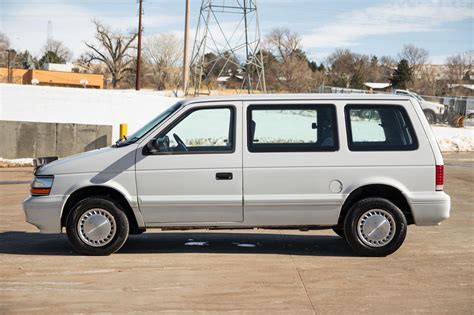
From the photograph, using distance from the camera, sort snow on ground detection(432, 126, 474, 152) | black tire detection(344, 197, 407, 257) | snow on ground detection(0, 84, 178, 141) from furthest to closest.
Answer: snow on ground detection(432, 126, 474, 152)
snow on ground detection(0, 84, 178, 141)
black tire detection(344, 197, 407, 257)

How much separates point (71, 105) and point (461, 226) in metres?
16.6

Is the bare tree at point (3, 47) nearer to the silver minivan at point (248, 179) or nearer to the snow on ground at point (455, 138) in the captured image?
→ the snow on ground at point (455, 138)

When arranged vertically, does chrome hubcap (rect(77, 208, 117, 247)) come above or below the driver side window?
below

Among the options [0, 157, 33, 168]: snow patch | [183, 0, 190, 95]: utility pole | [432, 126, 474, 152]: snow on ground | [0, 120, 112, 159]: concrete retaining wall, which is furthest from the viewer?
[183, 0, 190, 95]: utility pole

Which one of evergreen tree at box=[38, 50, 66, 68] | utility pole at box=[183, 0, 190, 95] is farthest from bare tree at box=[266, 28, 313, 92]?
evergreen tree at box=[38, 50, 66, 68]

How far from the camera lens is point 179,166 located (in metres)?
7.61

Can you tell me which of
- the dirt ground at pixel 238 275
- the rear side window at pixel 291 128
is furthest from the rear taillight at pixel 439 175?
the rear side window at pixel 291 128

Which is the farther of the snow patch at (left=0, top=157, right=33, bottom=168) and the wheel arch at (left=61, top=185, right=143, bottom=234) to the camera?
the snow patch at (left=0, top=157, right=33, bottom=168)

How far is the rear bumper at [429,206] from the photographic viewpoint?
7.69 metres

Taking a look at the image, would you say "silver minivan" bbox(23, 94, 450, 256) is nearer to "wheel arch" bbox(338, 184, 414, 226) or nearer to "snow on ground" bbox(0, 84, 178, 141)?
"wheel arch" bbox(338, 184, 414, 226)

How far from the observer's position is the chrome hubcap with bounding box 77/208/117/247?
25.2 ft

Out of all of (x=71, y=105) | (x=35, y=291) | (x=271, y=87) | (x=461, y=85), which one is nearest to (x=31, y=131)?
(x=71, y=105)

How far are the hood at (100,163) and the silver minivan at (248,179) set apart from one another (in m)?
0.01

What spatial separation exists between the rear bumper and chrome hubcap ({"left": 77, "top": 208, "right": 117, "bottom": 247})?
11.8 ft
